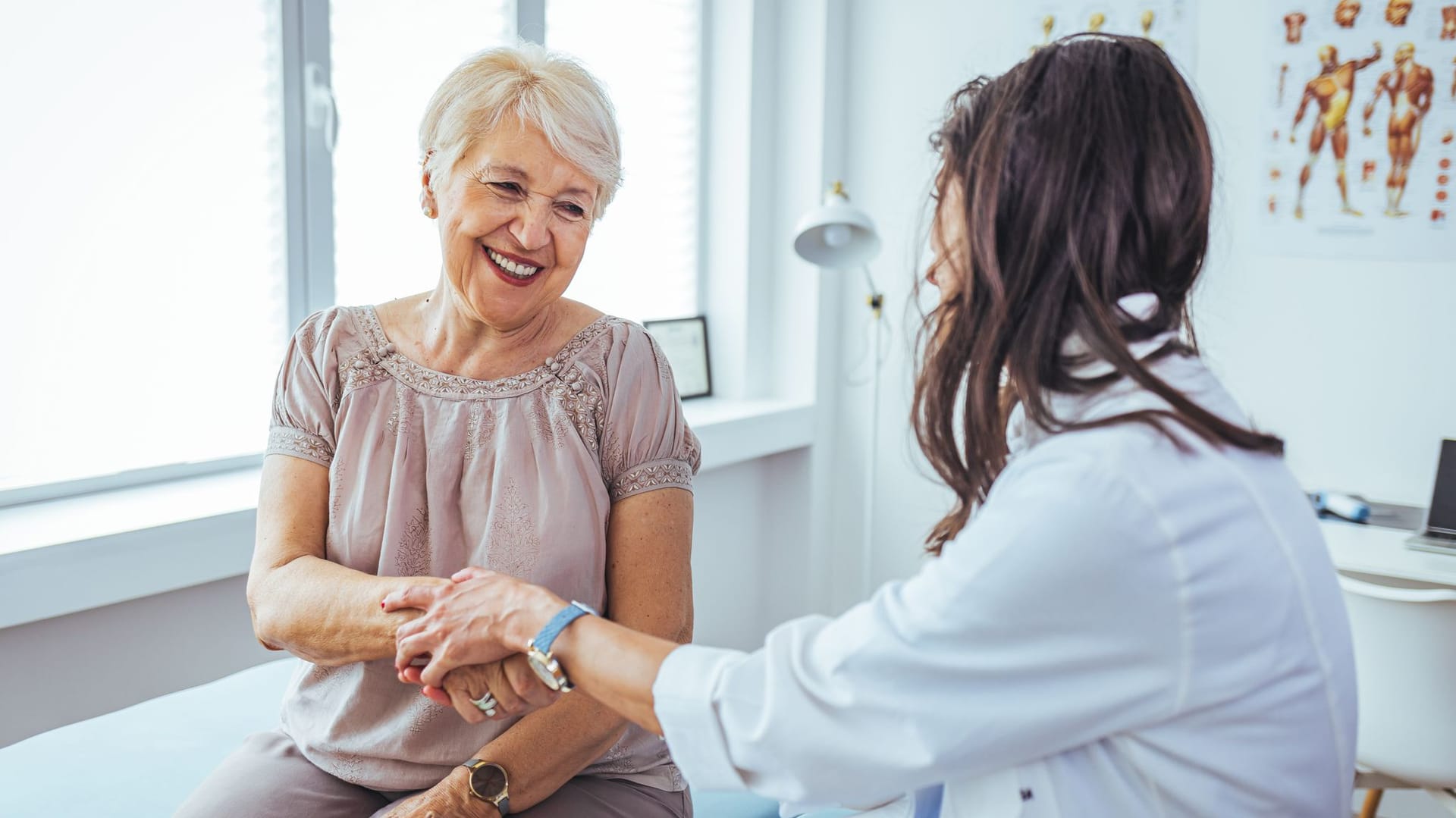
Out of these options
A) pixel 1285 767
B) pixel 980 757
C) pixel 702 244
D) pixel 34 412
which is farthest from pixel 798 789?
pixel 702 244

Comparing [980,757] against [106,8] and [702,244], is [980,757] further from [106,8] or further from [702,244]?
[702,244]

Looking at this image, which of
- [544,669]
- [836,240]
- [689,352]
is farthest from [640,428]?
[689,352]

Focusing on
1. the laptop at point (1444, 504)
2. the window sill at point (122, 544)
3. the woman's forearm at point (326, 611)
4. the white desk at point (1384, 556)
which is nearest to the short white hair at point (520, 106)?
the woman's forearm at point (326, 611)

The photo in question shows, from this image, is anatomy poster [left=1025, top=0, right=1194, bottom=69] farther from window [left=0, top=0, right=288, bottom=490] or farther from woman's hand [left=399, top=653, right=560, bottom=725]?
woman's hand [left=399, top=653, right=560, bottom=725]

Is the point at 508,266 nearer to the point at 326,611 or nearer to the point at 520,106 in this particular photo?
the point at 520,106

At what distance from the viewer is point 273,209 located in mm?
2420

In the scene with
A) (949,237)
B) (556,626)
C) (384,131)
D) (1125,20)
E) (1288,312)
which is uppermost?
(1125,20)

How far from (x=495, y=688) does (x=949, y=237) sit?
708 millimetres

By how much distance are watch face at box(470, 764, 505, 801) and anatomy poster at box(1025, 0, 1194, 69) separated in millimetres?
2336

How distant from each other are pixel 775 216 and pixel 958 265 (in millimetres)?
2580

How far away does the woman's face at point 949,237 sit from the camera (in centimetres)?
107

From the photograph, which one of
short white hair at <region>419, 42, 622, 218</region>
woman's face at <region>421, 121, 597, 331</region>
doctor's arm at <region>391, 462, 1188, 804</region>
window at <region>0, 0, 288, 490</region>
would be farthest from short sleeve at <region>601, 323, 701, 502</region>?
window at <region>0, 0, 288, 490</region>

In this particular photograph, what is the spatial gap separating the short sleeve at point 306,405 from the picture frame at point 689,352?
1.87 m

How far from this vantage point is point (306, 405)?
1.54 m
